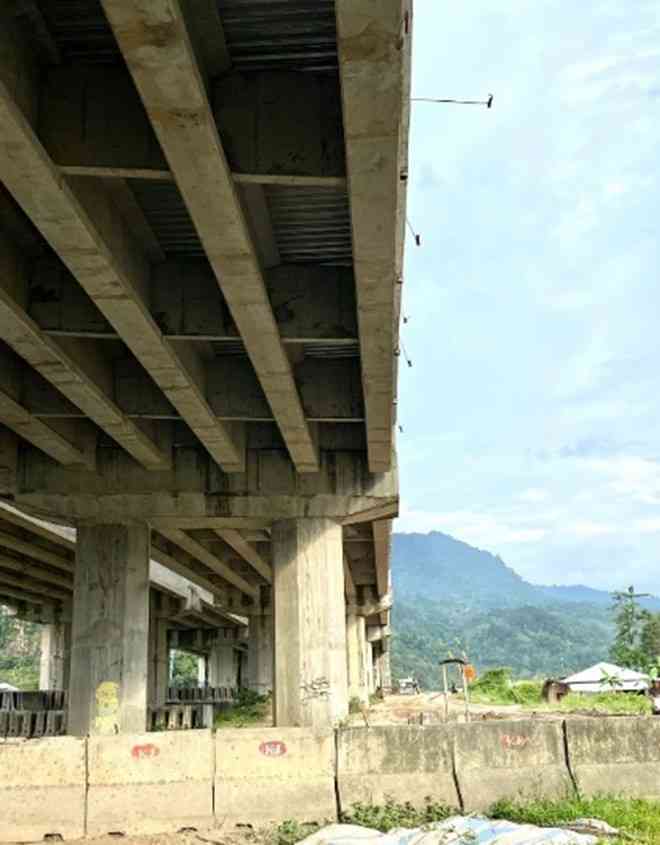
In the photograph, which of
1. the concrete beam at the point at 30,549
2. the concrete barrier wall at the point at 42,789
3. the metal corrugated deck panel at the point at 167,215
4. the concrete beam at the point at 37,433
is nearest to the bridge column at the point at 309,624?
the concrete beam at the point at 37,433

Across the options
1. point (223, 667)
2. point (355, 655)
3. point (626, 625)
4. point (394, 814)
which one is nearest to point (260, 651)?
point (355, 655)

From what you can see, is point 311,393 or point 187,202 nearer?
point 187,202

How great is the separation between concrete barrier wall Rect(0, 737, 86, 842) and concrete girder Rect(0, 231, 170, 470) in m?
4.81

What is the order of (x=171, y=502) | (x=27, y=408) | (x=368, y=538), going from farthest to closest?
(x=368, y=538), (x=171, y=502), (x=27, y=408)

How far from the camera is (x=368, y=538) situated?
31156 mm

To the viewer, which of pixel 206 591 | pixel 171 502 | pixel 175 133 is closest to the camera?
pixel 175 133

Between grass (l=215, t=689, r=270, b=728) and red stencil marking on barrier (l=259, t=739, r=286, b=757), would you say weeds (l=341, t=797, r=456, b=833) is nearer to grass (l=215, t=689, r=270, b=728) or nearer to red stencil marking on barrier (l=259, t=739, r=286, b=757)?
red stencil marking on barrier (l=259, t=739, r=286, b=757)

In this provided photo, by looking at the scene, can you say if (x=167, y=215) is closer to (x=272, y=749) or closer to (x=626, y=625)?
(x=272, y=749)

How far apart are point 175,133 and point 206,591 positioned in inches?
1606

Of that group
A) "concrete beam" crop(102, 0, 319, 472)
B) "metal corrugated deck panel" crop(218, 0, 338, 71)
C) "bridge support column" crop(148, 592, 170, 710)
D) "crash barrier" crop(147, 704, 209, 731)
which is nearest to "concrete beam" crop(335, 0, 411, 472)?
"metal corrugated deck panel" crop(218, 0, 338, 71)

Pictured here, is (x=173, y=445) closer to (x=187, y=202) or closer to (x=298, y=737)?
(x=298, y=737)

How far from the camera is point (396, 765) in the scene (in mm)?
12461

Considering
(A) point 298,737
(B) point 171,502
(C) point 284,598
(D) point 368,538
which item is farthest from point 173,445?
(D) point 368,538

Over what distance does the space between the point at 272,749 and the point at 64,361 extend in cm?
597
